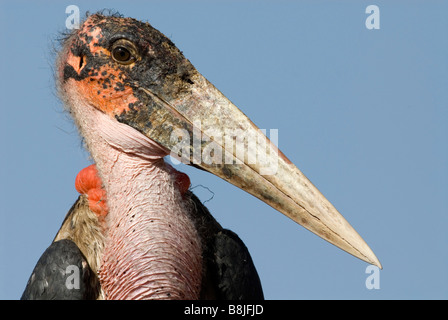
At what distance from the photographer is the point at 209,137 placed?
10.1 meters

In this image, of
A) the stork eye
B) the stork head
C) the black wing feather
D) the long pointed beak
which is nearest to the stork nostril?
the stork head

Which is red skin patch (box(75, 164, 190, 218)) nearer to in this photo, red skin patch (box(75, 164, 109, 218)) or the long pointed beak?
red skin patch (box(75, 164, 109, 218))

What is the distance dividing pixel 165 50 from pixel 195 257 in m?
1.54

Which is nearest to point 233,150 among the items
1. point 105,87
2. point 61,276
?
point 105,87

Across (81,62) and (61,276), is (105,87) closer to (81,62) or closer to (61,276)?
(81,62)

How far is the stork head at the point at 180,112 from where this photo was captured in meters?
9.99

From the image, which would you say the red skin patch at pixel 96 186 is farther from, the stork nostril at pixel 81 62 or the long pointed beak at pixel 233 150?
the stork nostril at pixel 81 62

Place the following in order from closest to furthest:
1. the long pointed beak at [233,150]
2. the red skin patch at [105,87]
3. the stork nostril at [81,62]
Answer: the long pointed beak at [233,150], the red skin patch at [105,87], the stork nostril at [81,62]

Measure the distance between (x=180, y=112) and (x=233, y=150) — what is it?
1.61ft

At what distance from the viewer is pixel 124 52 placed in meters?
10.3

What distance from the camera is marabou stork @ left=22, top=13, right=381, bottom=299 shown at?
9977mm

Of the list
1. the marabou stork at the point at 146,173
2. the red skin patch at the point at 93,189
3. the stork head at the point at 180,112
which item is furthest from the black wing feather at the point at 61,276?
the stork head at the point at 180,112

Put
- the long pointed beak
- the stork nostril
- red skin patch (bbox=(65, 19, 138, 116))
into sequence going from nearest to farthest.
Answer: the long pointed beak
red skin patch (bbox=(65, 19, 138, 116))
the stork nostril
